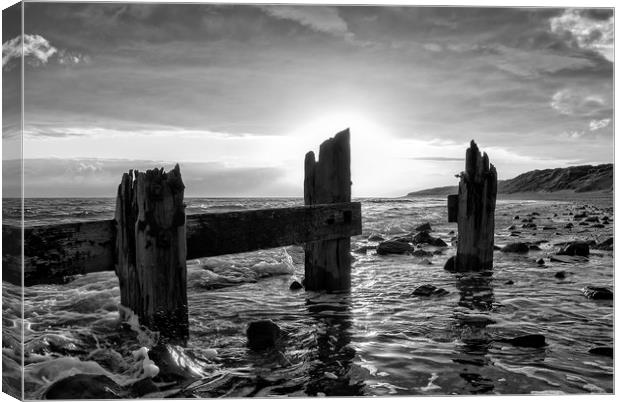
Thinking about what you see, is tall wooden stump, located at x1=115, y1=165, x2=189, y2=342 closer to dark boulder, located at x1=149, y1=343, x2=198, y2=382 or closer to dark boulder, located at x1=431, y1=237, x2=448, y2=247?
dark boulder, located at x1=149, y1=343, x2=198, y2=382

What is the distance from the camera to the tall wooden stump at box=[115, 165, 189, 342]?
3613mm

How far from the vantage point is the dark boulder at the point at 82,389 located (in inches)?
129

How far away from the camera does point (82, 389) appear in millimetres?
3297

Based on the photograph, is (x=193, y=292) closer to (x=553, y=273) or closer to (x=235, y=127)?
(x=235, y=127)

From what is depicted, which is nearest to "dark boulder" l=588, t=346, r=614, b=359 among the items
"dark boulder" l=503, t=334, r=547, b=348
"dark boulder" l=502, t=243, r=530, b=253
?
"dark boulder" l=503, t=334, r=547, b=348

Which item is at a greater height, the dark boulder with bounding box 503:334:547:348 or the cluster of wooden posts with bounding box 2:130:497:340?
the cluster of wooden posts with bounding box 2:130:497:340

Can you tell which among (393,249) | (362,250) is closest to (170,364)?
(393,249)

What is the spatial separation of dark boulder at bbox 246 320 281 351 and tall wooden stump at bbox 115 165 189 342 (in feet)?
2.07

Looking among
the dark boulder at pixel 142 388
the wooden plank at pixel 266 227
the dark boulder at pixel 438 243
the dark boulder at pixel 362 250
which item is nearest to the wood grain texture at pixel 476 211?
the wooden plank at pixel 266 227

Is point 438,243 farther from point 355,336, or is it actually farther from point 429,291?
point 355,336

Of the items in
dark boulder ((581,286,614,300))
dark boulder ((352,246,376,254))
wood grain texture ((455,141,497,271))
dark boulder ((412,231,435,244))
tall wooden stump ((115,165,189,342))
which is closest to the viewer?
tall wooden stump ((115,165,189,342))

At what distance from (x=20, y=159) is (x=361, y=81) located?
3199 mm

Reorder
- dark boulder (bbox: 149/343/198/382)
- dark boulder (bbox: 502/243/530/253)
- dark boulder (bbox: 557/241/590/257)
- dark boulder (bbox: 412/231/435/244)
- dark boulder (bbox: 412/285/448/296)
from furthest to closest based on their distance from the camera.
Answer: dark boulder (bbox: 412/231/435/244) < dark boulder (bbox: 502/243/530/253) < dark boulder (bbox: 557/241/590/257) < dark boulder (bbox: 412/285/448/296) < dark boulder (bbox: 149/343/198/382)

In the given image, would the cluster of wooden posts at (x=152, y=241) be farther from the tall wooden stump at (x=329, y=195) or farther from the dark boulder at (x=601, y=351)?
the dark boulder at (x=601, y=351)
